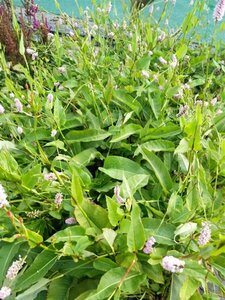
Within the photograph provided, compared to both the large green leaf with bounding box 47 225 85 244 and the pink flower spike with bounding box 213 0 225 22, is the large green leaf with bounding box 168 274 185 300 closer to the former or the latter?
the large green leaf with bounding box 47 225 85 244

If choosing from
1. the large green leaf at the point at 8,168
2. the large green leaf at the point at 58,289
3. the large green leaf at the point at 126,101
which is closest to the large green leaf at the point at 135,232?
the large green leaf at the point at 58,289

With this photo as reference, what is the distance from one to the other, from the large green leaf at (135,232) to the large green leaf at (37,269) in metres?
0.21

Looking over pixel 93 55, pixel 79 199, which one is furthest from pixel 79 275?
pixel 93 55

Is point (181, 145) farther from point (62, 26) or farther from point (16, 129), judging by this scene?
point (62, 26)

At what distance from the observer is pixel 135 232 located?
3.33 ft

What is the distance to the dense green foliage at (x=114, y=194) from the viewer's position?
106 cm

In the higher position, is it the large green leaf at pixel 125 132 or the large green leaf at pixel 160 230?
the large green leaf at pixel 125 132

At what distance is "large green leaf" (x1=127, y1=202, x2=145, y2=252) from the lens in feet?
3.30

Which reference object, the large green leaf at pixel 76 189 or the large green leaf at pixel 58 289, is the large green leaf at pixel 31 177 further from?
the large green leaf at pixel 58 289

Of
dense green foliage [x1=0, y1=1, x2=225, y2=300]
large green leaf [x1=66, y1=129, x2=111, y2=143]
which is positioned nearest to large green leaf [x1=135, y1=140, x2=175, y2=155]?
dense green foliage [x1=0, y1=1, x2=225, y2=300]

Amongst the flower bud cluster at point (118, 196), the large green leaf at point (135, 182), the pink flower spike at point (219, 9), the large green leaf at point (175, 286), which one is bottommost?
the large green leaf at point (175, 286)

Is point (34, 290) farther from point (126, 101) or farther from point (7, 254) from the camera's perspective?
point (126, 101)

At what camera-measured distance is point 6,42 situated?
7.58 ft

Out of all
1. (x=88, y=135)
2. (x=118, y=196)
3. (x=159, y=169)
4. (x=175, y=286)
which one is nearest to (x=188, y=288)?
(x=175, y=286)
